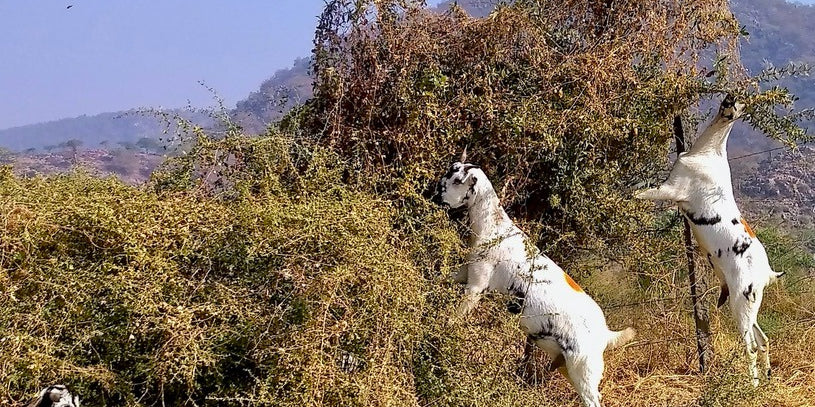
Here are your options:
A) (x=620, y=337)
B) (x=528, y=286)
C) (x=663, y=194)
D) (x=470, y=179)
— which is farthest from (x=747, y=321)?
(x=470, y=179)

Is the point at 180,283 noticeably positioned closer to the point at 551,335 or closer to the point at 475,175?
the point at 475,175

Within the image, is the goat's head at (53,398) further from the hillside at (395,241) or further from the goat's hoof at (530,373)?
the goat's hoof at (530,373)

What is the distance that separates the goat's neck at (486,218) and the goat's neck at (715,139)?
1.48 metres

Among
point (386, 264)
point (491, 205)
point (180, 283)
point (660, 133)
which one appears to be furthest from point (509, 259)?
point (180, 283)

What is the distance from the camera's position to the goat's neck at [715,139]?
188 inches

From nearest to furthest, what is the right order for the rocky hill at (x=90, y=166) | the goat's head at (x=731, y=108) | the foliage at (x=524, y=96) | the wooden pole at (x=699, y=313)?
the rocky hill at (x=90, y=166) < the foliage at (x=524, y=96) < the goat's head at (x=731, y=108) < the wooden pole at (x=699, y=313)

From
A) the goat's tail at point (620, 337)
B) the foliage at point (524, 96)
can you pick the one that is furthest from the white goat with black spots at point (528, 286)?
Result: the foliage at point (524, 96)

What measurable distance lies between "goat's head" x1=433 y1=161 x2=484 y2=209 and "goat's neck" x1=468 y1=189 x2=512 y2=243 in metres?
0.07

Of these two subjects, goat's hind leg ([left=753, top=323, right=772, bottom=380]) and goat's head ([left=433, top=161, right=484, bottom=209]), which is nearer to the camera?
goat's head ([left=433, top=161, right=484, bottom=209])

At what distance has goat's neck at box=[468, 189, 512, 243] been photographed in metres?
4.28

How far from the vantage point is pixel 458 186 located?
4230mm

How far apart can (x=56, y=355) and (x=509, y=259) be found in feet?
7.69

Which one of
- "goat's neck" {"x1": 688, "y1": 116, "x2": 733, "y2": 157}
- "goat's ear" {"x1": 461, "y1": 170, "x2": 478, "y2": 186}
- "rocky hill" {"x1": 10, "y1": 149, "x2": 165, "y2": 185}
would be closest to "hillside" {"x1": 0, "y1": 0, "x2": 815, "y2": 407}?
"goat's ear" {"x1": 461, "y1": 170, "x2": 478, "y2": 186}

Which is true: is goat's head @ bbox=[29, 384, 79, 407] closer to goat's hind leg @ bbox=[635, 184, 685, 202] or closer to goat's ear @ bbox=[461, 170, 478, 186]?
goat's ear @ bbox=[461, 170, 478, 186]
